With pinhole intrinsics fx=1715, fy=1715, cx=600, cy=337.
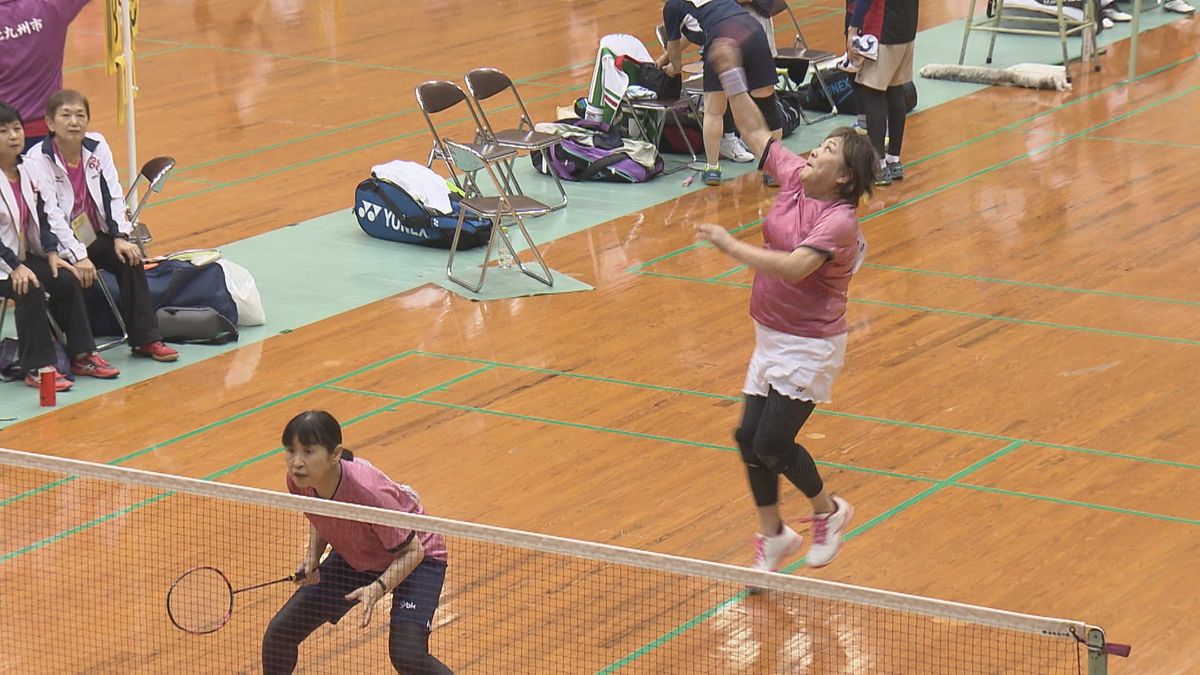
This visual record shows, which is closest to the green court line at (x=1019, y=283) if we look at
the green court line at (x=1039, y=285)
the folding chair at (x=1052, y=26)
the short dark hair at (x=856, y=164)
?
the green court line at (x=1039, y=285)

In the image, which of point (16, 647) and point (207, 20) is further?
point (207, 20)

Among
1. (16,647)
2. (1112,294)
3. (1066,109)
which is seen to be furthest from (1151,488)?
(1066,109)

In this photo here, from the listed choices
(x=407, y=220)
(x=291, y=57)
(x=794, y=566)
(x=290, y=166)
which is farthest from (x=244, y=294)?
(x=291, y=57)

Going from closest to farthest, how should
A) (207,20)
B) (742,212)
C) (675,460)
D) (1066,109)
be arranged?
(675,460) < (742,212) < (1066,109) < (207,20)

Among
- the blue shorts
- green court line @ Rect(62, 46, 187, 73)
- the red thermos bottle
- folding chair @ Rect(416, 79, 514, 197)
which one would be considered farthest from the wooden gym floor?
green court line @ Rect(62, 46, 187, 73)

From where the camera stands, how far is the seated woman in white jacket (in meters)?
9.42

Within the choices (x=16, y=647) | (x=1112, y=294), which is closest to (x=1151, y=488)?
(x=1112, y=294)

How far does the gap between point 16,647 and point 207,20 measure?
47.8 feet

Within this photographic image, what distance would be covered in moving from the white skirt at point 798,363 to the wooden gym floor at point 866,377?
936 millimetres

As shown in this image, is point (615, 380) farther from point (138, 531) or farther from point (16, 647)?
point (16, 647)

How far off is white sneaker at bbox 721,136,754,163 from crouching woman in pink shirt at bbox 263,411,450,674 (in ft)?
28.4

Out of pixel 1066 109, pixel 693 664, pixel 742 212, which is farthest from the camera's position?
pixel 1066 109

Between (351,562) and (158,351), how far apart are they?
453 cm

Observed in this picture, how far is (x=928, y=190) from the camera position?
12.7 metres
